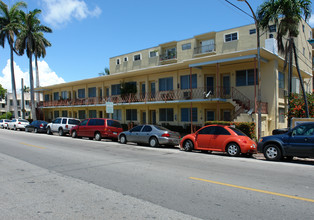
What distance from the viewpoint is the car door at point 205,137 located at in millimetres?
12633

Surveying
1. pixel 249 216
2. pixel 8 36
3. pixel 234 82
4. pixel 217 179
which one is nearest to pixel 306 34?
pixel 234 82

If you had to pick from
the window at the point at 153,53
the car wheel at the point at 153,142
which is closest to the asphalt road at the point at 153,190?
the car wheel at the point at 153,142

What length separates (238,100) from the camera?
19453 millimetres

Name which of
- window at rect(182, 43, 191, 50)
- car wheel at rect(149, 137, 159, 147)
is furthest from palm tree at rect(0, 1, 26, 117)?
car wheel at rect(149, 137, 159, 147)

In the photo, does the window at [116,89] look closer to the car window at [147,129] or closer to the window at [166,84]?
the window at [166,84]

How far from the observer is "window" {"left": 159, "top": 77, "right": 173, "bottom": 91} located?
24737mm

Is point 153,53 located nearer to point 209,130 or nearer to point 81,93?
point 81,93

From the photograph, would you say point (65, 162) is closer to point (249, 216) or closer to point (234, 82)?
point (249, 216)

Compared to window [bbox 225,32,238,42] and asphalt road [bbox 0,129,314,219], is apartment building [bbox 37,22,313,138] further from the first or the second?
asphalt road [bbox 0,129,314,219]

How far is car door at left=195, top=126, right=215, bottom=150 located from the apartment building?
19.1 ft

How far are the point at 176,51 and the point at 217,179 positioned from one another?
26.9m

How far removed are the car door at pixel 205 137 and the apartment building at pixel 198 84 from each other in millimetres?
5824

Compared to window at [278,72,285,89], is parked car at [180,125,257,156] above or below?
below

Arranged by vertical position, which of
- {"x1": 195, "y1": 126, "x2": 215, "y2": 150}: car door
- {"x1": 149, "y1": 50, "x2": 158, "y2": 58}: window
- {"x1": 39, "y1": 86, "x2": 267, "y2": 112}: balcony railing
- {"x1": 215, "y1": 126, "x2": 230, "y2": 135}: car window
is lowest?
{"x1": 195, "y1": 126, "x2": 215, "y2": 150}: car door
